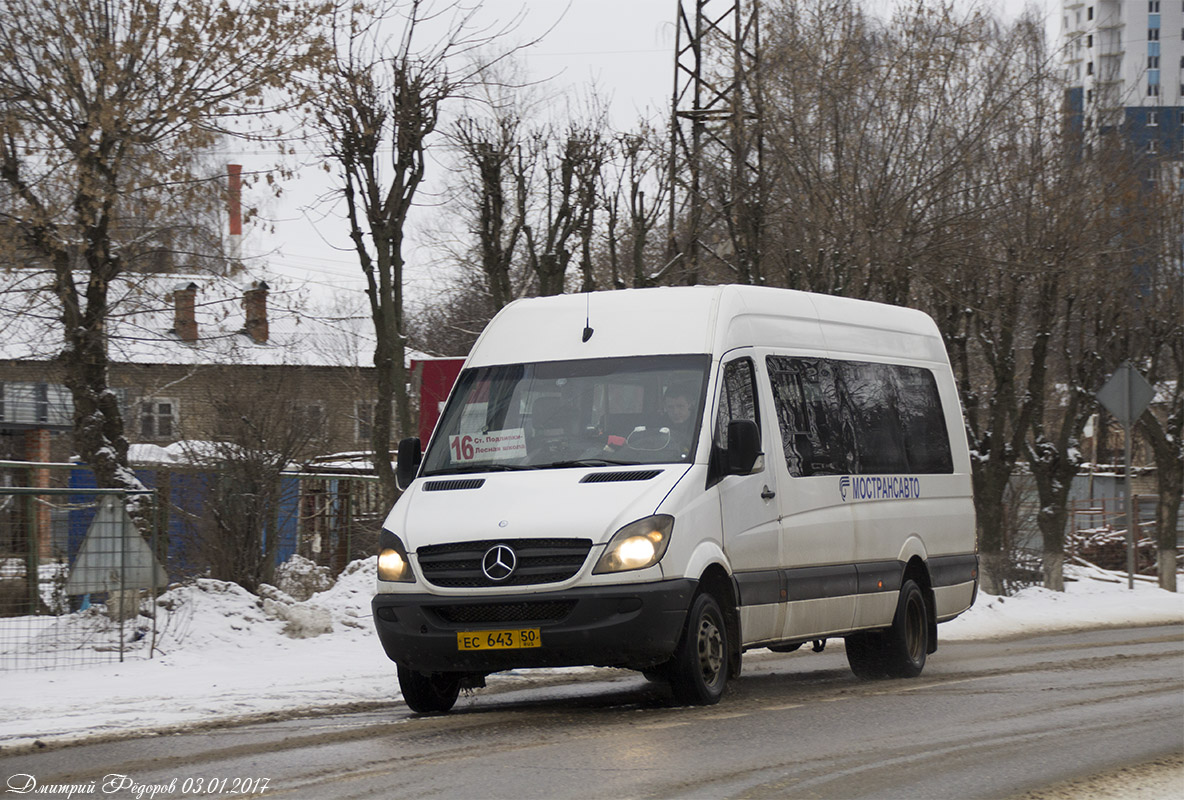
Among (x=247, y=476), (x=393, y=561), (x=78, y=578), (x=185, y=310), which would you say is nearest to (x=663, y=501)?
(x=393, y=561)

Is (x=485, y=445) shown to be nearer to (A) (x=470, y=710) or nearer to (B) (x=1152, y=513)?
(A) (x=470, y=710)

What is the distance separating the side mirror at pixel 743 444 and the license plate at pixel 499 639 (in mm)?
1598

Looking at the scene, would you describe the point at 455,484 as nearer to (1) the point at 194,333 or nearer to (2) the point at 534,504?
(2) the point at 534,504

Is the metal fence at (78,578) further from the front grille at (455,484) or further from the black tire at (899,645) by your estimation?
the black tire at (899,645)

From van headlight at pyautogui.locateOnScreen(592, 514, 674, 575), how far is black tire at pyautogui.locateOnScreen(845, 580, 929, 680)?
3.45 metres

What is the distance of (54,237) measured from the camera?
45.8 feet

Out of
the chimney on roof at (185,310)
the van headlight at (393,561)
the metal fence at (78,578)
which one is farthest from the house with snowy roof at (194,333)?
the van headlight at (393,561)

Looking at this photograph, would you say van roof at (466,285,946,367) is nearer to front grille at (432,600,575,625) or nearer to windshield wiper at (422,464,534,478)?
windshield wiper at (422,464,534,478)

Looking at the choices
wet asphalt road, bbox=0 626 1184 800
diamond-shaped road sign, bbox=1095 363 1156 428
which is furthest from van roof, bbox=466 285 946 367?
diamond-shaped road sign, bbox=1095 363 1156 428

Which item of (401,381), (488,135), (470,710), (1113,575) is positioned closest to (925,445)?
(470,710)

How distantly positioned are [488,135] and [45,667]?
10.6 meters

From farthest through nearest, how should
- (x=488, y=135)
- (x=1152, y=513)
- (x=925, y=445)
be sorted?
(x=1152, y=513)
(x=488, y=135)
(x=925, y=445)

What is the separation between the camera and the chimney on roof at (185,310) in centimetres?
1498

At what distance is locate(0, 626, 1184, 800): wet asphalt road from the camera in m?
6.65
